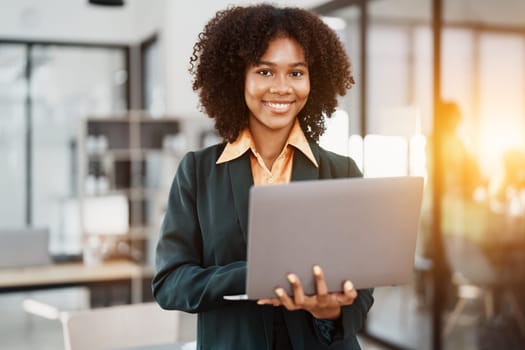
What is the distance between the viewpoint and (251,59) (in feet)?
4.91

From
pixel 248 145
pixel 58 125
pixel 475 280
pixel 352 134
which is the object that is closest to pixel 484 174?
pixel 475 280

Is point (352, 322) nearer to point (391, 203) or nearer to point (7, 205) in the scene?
point (391, 203)

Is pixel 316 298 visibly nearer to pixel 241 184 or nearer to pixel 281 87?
pixel 241 184

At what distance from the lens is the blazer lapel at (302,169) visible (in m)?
1.55

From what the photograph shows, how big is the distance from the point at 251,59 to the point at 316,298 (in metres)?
0.51

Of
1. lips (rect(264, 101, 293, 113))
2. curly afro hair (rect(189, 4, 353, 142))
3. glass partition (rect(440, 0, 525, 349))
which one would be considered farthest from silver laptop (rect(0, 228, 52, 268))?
lips (rect(264, 101, 293, 113))

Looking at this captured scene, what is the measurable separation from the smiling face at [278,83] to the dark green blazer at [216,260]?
0.11 m

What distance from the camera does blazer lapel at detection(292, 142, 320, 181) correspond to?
60.9 inches

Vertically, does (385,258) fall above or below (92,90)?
below

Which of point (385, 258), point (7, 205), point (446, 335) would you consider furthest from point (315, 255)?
point (7, 205)

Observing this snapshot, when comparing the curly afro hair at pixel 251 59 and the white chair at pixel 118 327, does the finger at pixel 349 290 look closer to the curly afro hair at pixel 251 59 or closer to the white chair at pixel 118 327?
the curly afro hair at pixel 251 59

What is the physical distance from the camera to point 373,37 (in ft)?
17.7

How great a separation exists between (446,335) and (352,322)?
338 centimetres

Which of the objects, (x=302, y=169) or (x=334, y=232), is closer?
(x=334, y=232)
